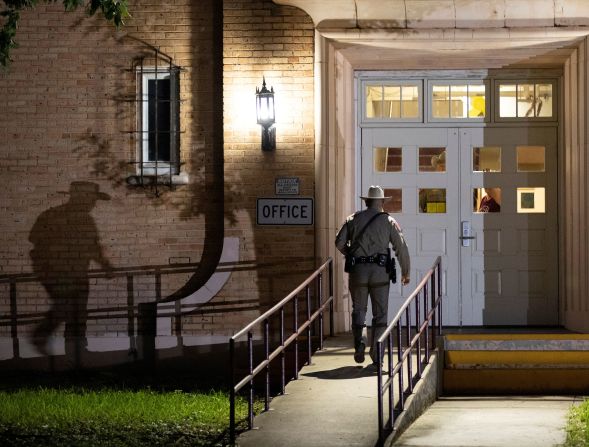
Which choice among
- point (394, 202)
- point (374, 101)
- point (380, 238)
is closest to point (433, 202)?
point (394, 202)

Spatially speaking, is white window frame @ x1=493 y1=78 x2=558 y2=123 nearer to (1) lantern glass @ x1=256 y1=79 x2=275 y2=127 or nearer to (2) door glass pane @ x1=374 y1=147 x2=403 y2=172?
(2) door glass pane @ x1=374 y1=147 x2=403 y2=172

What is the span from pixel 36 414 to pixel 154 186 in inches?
150

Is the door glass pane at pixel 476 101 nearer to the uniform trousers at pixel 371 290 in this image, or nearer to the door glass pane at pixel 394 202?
the door glass pane at pixel 394 202

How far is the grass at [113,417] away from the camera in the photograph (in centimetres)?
966

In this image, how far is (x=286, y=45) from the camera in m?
13.4

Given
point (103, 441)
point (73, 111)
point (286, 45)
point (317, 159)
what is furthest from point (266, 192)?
point (103, 441)

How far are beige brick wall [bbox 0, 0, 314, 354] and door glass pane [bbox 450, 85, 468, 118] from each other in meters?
2.24

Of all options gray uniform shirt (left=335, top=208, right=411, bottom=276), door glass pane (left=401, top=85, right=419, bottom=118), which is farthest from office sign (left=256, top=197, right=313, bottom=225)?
gray uniform shirt (left=335, top=208, right=411, bottom=276)

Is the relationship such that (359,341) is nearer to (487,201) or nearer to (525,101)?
(487,201)

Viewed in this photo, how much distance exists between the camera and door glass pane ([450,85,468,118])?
1398 cm

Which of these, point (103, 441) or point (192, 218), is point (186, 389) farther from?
point (103, 441)

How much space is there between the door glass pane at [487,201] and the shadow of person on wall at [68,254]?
4509 millimetres

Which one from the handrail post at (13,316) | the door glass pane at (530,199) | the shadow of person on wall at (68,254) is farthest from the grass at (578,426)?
the handrail post at (13,316)

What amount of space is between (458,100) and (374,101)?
1.01m
